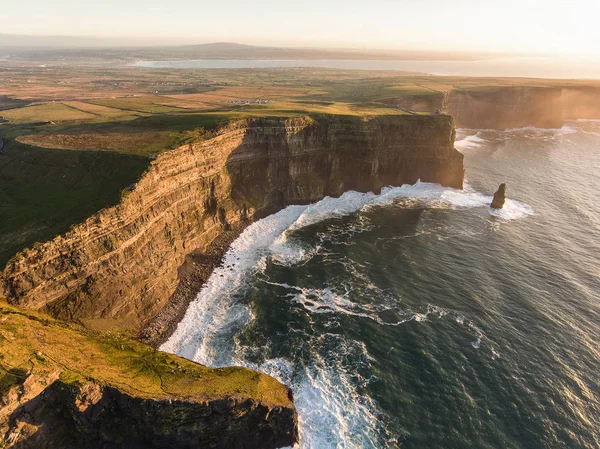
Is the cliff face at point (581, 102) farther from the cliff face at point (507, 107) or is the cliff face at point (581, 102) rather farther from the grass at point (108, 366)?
the grass at point (108, 366)

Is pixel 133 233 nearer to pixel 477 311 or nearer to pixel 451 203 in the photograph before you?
pixel 477 311

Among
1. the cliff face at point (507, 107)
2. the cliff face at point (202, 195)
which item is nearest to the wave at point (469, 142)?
the cliff face at point (507, 107)

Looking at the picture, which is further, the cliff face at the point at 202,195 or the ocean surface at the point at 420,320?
the cliff face at the point at 202,195

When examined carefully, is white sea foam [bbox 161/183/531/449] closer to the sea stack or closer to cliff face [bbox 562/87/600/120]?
the sea stack

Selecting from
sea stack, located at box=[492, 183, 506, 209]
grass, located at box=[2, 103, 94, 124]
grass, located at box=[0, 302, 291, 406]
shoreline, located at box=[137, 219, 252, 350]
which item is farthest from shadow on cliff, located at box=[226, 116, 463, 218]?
grass, located at box=[2, 103, 94, 124]

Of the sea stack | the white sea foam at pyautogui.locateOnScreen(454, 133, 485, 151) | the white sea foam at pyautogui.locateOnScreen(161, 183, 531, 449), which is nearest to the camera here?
the white sea foam at pyautogui.locateOnScreen(161, 183, 531, 449)

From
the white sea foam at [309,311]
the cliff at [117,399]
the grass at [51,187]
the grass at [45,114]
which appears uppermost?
the grass at [45,114]

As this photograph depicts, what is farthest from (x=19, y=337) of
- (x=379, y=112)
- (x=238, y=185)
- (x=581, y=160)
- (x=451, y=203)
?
(x=581, y=160)

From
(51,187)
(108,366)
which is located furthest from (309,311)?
(51,187)
